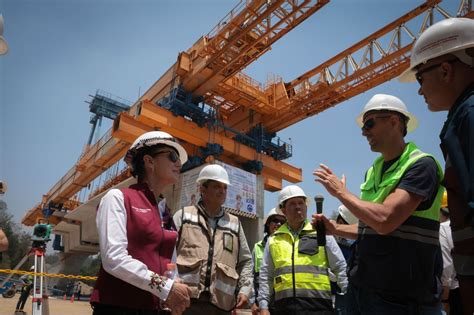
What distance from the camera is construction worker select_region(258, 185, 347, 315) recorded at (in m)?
2.95

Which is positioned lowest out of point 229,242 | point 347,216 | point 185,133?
point 229,242

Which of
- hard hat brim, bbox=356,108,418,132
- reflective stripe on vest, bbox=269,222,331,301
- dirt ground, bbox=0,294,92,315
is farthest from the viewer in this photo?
dirt ground, bbox=0,294,92,315

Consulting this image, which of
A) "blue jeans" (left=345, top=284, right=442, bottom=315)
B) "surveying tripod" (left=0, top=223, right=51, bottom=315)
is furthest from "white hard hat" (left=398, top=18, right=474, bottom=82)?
"surveying tripod" (left=0, top=223, right=51, bottom=315)

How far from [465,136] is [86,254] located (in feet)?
131

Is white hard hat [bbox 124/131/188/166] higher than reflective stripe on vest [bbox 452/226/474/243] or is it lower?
higher

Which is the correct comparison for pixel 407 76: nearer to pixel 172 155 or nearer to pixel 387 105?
pixel 387 105

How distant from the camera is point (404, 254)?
5.70 feet

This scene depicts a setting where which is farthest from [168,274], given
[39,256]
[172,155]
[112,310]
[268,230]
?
[39,256]

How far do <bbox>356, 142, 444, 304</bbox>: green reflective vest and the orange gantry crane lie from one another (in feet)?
42.8

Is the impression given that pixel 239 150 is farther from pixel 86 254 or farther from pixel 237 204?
Result: pixel 86 254

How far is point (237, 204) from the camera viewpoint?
696 inches

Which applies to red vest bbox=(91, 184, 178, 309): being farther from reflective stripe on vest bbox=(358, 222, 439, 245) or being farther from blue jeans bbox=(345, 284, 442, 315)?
reflective stripe on vest bbox=(358, 222, 439, 245)

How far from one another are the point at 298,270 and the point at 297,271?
12mm

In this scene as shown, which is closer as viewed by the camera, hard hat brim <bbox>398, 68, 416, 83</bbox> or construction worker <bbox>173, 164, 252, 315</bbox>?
hard hat brim <bbox>398, 68, 416, 83</bbox>
